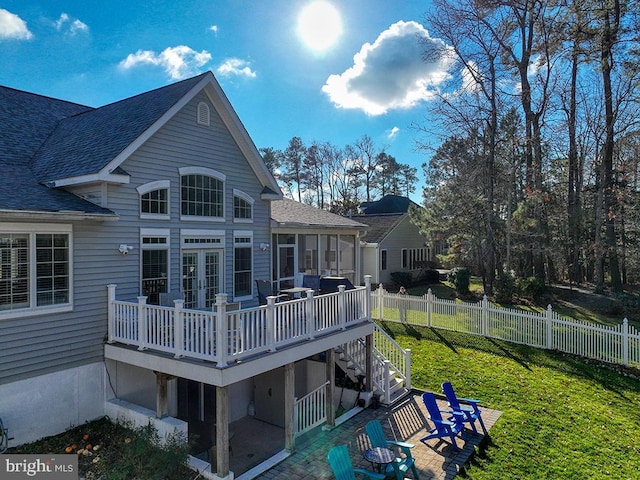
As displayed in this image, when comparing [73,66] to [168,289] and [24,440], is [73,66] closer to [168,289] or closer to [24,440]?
[168,289]

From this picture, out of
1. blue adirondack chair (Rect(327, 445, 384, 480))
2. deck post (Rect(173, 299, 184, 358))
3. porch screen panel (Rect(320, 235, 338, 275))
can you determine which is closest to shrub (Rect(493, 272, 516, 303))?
porch screen panel (Rect(320, 235, 338, 275))

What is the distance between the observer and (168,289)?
964 cm

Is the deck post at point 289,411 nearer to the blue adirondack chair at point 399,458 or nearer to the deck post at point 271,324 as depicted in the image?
the deck post at point 271,324

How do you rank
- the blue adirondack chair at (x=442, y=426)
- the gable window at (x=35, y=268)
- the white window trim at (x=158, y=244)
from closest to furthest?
the gable window at (x=35, y=268), the blue adirondack chair at (x=442, y=426), the white window trim at (x=158, y=244)

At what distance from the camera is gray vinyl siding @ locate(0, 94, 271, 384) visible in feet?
24.5

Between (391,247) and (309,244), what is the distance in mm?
14089

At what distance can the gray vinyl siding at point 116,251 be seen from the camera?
7.46 meters

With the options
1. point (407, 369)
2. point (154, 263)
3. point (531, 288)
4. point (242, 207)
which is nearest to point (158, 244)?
point (154, 263)

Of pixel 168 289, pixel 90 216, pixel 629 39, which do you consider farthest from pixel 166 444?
pixel 629 39

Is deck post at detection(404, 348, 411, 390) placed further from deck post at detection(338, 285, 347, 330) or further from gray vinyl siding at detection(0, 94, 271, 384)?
gray vinyl siding at detection(0, 94, 271, 384)

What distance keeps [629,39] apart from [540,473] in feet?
69.1

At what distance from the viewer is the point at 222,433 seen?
6.91 metres

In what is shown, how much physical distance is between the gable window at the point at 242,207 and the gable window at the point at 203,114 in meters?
1.96

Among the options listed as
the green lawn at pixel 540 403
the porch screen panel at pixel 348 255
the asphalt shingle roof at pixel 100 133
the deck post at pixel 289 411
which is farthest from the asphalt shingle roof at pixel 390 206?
the deck post at pixel 289 411
